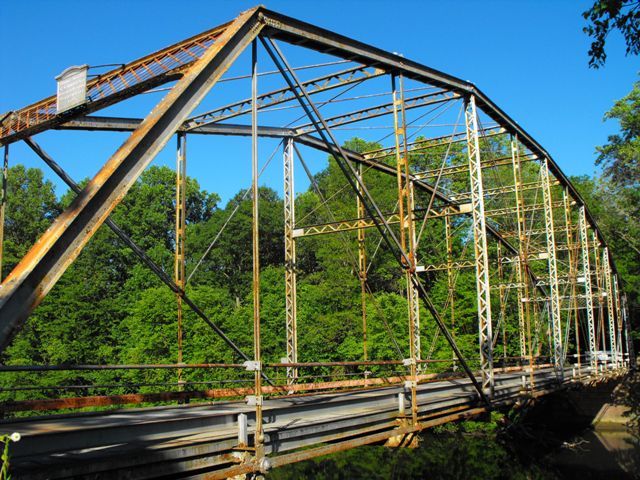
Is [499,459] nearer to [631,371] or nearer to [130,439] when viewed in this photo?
[631,371]

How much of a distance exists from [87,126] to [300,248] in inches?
1726

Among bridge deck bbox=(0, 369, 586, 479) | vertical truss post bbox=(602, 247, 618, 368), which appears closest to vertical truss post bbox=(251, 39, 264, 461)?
bridge deck bbox=(0, 369, 586, 479)

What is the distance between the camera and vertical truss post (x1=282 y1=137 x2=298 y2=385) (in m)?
19.7

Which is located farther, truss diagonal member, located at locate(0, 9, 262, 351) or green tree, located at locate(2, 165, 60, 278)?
green tree, located at locate(2, 165, 60, 278)

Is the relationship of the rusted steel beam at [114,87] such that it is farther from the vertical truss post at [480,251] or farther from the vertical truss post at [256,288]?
the vertical truss post at [480,251]

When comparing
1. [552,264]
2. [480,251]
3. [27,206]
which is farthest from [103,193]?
[27,206]

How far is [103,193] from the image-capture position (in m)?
6.45

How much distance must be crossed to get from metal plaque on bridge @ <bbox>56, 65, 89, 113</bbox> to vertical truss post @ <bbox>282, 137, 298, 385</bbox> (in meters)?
9.09

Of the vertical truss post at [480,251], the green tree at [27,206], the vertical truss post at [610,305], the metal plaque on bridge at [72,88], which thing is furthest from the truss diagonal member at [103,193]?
the green tree at [27,206]

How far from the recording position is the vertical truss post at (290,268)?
775 inches

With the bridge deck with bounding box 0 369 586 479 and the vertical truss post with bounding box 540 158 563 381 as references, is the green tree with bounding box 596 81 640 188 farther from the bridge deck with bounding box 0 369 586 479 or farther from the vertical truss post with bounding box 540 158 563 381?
the bridge deck with bounding box 0 369 586 479

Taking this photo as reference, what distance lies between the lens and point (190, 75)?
798 centimetres

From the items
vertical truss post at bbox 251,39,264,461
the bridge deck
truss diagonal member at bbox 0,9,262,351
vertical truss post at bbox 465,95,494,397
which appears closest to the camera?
truss diagonal member at bbox 0,9,262,351

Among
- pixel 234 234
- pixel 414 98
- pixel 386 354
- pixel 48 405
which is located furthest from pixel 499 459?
pixel 234 234
